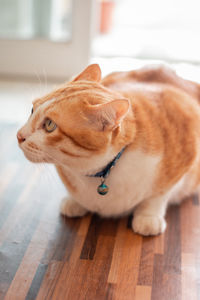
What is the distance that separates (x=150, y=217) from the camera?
150 centimetres

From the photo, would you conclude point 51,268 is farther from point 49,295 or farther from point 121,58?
point 121,58

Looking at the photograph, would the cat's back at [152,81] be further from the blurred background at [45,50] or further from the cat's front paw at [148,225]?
the blurred background at [45,50]

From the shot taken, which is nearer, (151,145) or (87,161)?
(87,161)

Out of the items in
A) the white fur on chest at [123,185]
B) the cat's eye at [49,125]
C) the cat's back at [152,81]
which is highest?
the cat's eye at [49,125]

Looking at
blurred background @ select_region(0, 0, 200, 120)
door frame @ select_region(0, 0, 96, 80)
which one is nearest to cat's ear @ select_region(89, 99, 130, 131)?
blurred background @ select_region(0, 0, 200, 120)

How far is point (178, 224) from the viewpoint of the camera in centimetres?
157

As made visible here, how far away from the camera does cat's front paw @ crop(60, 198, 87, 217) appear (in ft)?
5.17

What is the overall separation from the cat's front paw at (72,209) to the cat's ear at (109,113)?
19.9 inches

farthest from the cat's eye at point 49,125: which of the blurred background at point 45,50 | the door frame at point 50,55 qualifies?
the door frame at point 50,55

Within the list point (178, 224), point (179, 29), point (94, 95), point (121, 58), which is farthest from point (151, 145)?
point (179, 29)

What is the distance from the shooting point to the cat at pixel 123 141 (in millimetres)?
1175

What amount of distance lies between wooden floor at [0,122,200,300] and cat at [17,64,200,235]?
0.07 m

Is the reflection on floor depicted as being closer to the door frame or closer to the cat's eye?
the cat's eye

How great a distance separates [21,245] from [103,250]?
0.93 ft
